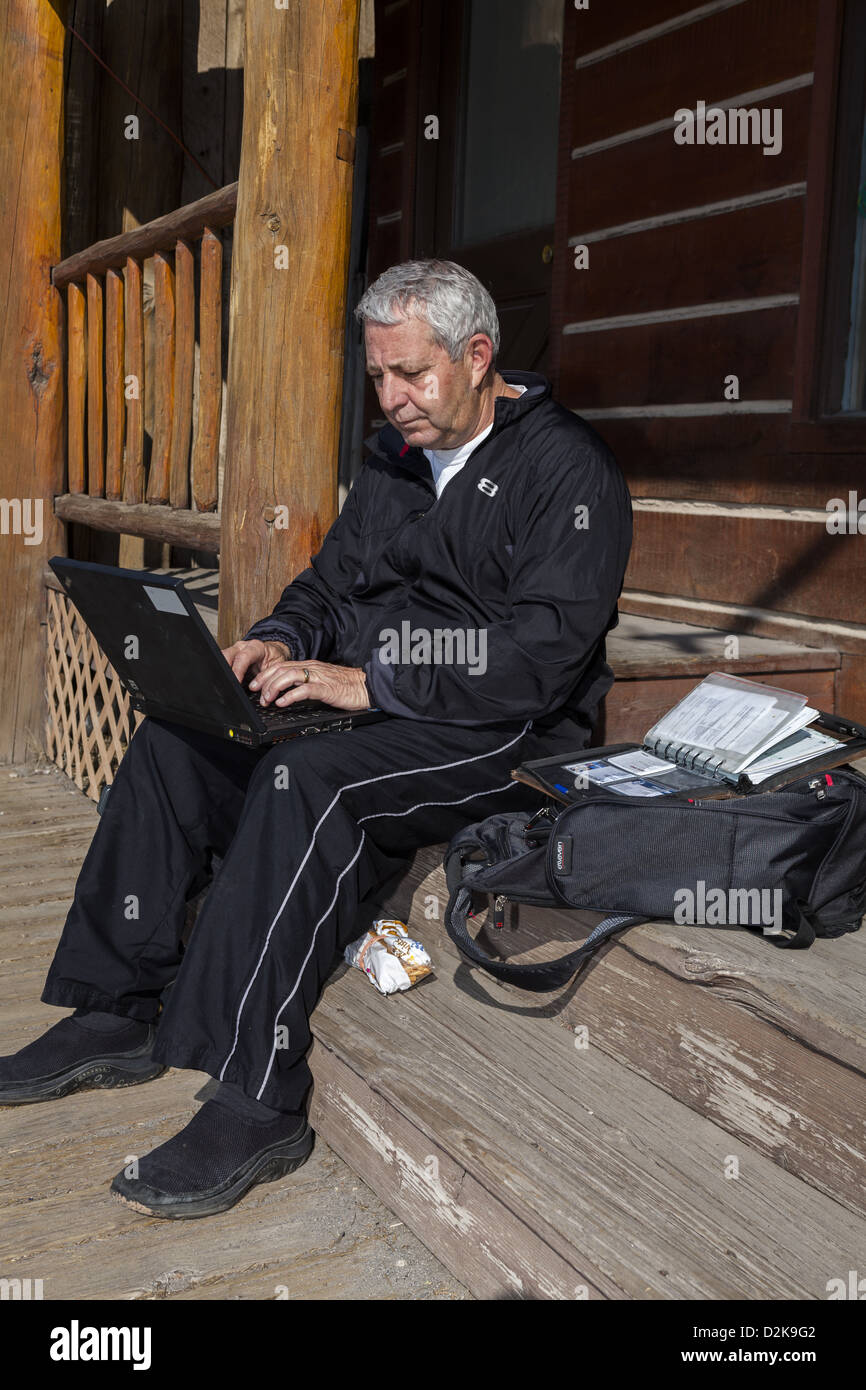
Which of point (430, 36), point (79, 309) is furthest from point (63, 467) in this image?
point (430, 36)

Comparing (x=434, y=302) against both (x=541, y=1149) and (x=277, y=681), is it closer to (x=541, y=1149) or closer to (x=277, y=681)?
(x=277, y=681)

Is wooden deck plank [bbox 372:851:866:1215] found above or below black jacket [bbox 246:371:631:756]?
below

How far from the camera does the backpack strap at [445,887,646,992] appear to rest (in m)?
2.21

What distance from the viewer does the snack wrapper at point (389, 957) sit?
257 centimetres

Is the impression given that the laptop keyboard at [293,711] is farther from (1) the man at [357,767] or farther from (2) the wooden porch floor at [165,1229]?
(2) the wooden porch floor at [165,1229]

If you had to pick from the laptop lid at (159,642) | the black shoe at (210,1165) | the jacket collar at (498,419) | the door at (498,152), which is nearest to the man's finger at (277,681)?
the laptop lid at (159,642)

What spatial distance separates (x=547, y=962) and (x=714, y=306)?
2641mm

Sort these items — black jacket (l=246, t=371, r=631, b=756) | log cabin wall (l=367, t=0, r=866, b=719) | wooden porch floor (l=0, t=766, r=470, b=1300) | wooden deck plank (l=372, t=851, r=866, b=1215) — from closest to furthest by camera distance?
1. wooden deck plank (l=372, t=851, r=866, b=1215)
2. wooden porch floor (l=0, t=766, r=470, b=1300)
3. black jacket (l=246, t=371, r=631, b=756)
4. log cabin wall (l=367, t=0, r=866, b=719)

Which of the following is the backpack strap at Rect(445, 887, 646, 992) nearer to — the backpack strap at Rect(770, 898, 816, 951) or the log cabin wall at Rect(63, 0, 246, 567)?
the backpack strap at Rect(770, 898, 816, 951)

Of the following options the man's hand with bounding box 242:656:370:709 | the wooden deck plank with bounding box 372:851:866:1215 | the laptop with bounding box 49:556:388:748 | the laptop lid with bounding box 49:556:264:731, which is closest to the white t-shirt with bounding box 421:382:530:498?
the man's hand with bounding box 242:656:370:709

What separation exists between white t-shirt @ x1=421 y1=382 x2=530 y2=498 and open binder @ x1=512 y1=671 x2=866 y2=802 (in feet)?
2.44

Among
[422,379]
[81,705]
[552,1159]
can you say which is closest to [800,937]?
[552,1159]

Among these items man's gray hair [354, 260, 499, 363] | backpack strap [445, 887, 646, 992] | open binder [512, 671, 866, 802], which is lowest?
backpack strap [445, 887, 646, 992]

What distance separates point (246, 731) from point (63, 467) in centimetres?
351
